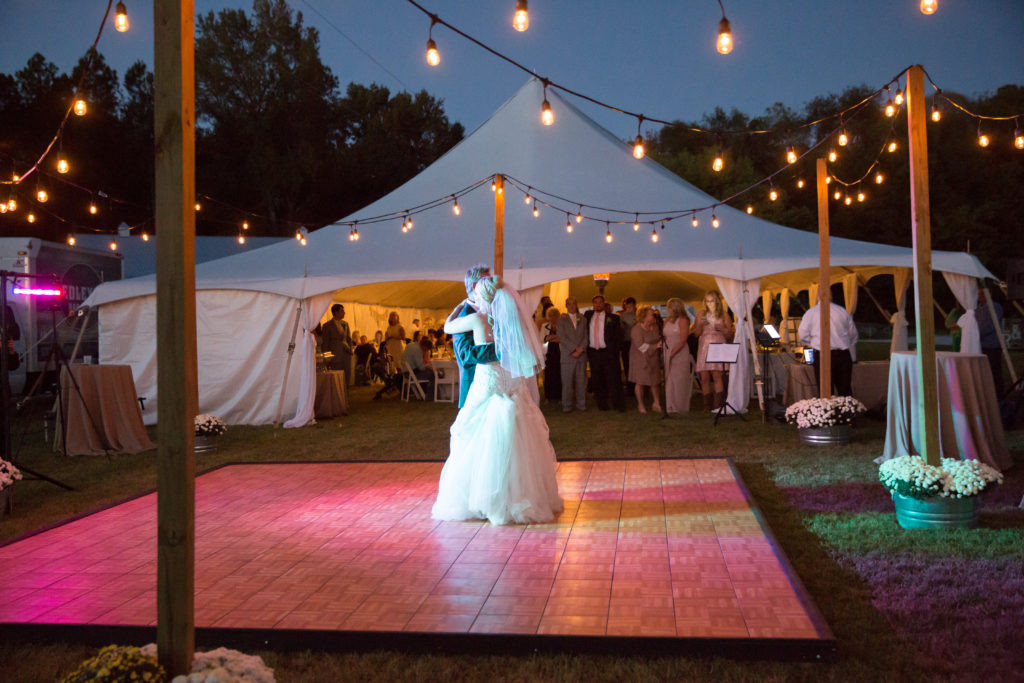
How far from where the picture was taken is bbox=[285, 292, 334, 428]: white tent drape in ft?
36.2

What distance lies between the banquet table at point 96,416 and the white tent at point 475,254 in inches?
75.4

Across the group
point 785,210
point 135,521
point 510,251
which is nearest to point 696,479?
point 135,521

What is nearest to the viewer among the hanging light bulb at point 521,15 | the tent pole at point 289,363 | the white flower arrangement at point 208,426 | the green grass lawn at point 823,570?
the green grass lawn at point 823,570

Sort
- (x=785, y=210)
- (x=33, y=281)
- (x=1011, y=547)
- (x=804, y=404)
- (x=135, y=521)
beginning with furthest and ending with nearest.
A: (x=785, y=210), (x=33, y=281), (x=804, y=404), (x=135, y=521), (x=1011, y=547)

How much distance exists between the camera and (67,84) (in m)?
25.4

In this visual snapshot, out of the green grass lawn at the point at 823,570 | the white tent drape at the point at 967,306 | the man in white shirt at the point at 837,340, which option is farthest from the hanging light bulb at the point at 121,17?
the white tent drape at the point at 967,306

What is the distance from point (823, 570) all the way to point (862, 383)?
6628mm

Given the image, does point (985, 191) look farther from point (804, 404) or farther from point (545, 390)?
point (804, 404)

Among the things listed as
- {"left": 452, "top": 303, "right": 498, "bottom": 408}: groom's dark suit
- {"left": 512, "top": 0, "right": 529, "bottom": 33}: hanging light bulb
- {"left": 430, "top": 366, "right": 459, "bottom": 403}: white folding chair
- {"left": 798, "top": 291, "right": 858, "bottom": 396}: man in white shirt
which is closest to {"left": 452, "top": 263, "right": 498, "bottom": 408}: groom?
{"left": 452, "top": 303, "right": 498, "bottom": 408}: groom's dark suit

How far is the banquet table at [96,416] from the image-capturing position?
868cm

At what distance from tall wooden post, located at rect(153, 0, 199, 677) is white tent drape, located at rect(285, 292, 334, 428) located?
873 centimetres

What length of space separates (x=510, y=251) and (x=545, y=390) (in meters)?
2.56

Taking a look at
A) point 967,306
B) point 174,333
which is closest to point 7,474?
point 174,333

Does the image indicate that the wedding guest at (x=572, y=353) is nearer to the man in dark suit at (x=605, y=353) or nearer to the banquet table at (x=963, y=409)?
the man in dark suit at (x=605, y=353)
